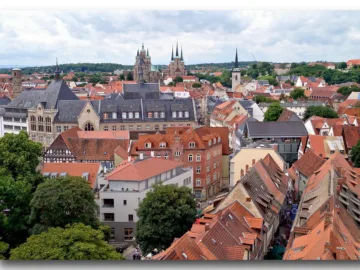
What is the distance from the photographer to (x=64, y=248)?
23.1 meters

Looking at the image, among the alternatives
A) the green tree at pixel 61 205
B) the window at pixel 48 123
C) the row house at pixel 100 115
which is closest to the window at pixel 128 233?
the green tree at pixel 61 205

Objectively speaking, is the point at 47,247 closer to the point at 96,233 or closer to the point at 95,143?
the point at 96,233

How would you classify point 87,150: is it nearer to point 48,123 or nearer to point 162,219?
point 48,123

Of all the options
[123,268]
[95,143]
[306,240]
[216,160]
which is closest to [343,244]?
[306,240]

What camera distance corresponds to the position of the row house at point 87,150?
46.0 m

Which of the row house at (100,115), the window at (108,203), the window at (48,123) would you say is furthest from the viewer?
the window at (48,123)

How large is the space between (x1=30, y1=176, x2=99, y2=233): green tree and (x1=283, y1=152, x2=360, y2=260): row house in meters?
11.5

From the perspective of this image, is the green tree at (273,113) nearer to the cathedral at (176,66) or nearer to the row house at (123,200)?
the row house at (123,200)

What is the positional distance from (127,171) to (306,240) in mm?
14667

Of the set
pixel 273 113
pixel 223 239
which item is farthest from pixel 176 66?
pixel 223 239

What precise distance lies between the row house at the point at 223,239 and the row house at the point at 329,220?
1793mm

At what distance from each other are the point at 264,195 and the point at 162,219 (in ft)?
22.6

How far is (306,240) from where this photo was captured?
24891mm

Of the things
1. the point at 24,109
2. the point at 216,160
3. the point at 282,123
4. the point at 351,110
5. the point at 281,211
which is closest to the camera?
the point at 281,211
